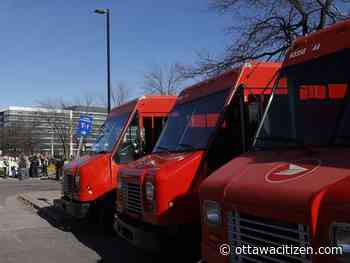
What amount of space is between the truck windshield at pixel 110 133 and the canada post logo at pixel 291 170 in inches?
260

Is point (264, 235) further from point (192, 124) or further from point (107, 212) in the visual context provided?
point (107, 212)

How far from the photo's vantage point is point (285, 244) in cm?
363

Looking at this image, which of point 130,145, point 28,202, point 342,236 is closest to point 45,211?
point 28,202

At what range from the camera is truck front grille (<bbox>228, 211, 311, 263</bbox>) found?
3.51m

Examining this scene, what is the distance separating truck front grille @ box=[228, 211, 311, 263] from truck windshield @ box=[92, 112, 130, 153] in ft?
21.4

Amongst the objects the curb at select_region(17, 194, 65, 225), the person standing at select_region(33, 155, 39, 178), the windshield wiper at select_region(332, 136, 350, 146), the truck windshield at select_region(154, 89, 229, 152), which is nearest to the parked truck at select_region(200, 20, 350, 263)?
the windshield wiper at select_region(332, 136, 350, 146)

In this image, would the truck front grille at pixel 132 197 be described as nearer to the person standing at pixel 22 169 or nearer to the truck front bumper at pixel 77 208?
the truck front bumper at pixel 77 208

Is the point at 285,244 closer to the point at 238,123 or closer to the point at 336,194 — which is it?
Answer: the point at 336,194

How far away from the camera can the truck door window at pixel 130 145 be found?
10375 mm

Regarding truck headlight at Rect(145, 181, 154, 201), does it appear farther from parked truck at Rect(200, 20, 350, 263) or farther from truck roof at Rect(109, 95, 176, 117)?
truck roof at Rect(109, 95, 176, 117)

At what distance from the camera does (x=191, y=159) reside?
6621mm

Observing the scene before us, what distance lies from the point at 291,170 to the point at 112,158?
21.7ft

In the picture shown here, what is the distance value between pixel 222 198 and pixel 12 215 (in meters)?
10.7

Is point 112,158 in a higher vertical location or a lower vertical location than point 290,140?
lower
